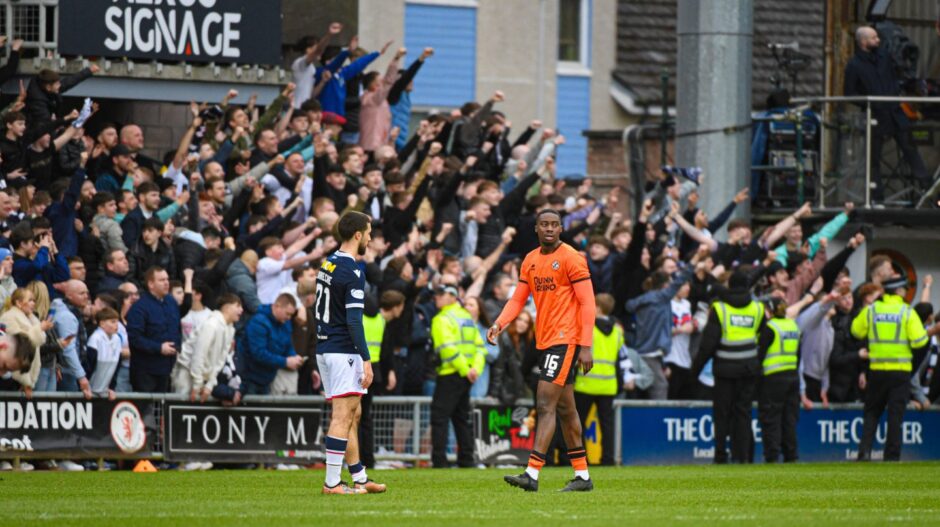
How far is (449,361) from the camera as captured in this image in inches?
808

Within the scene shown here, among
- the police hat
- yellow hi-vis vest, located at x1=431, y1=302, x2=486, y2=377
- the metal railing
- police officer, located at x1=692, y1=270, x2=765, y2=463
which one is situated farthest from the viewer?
the metal railing

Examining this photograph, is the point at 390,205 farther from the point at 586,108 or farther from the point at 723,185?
the point at 586,108

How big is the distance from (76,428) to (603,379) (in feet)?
19.5

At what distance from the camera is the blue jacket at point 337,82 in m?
25.5

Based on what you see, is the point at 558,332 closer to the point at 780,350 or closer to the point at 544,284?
the point at 544,284

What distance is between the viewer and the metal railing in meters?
26.9

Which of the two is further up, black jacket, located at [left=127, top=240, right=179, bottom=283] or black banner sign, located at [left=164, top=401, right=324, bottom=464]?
black jacket, located at [left=127, top=240, right=179, bottom=283]

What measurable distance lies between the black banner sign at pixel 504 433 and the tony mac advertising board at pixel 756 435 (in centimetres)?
134

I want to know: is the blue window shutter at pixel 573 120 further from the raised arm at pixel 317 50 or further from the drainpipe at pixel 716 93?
the raised arm at pixel 317 50

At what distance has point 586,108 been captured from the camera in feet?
128

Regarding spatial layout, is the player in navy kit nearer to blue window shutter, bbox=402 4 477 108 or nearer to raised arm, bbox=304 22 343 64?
raised arm, bbox=304 22 343 64

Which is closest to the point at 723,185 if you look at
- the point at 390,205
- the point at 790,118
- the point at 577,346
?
the point at 790,118

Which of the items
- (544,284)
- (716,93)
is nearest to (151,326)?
(544,284)

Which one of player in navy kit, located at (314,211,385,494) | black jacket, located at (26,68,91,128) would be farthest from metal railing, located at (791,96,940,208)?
player in navy kit, located at (314,211,385,494)
